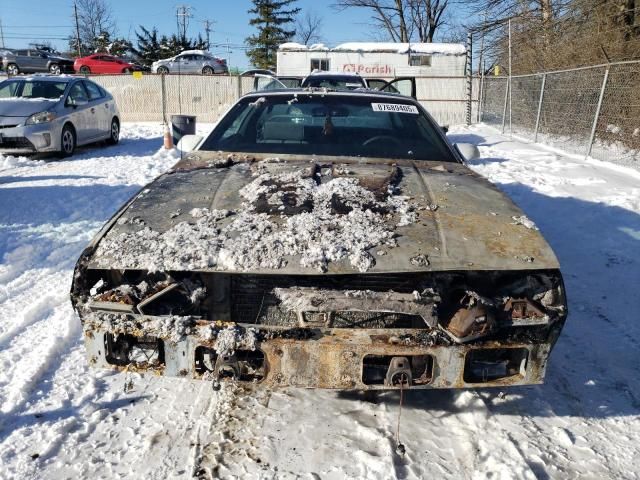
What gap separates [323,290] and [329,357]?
0.97 feet

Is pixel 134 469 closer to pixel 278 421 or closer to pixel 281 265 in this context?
pixel 278 421

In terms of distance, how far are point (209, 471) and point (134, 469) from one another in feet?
1.06

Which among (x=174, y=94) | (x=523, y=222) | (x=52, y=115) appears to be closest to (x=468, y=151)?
(x=523, y=222)

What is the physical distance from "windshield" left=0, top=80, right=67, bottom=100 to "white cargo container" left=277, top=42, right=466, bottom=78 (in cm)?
1048

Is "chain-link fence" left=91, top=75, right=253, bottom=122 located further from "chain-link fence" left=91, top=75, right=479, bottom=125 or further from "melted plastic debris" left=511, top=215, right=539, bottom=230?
"melted plastic debris" left=511, top=215, right=539, bottom=230

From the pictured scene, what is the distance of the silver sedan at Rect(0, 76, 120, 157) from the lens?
9742mm

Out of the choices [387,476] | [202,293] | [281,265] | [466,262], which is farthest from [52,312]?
[466,262]

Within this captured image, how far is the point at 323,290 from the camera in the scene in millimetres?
2369

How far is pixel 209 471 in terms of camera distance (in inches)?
89.4

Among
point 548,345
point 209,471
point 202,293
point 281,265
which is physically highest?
point 281,265

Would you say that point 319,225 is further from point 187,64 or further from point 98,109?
point 187,64

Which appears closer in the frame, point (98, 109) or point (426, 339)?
point (426, 339)

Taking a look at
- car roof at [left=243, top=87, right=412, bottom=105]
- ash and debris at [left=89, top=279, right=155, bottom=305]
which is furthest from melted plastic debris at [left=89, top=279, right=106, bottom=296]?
car roof at [left=243, top=87, right=412, bottom=105]

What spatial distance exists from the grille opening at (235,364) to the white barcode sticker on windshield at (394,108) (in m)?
2.41
